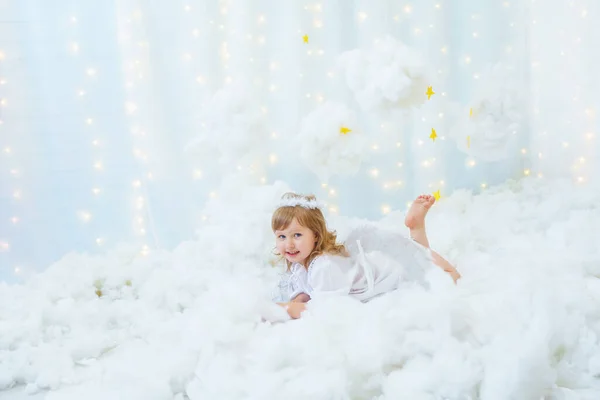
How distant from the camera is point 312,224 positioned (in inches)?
56.0

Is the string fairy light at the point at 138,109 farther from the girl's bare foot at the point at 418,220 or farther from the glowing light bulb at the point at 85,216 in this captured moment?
the girl's bare foot at the point at 418,220

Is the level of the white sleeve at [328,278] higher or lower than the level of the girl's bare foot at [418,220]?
lower

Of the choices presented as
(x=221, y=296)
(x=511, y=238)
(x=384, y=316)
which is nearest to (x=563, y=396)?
(x=384, y=316)

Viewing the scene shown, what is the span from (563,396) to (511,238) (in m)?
0.89

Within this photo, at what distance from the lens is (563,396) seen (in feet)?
2.85

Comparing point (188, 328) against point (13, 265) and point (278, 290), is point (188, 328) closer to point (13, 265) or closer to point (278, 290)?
point (278, 290)

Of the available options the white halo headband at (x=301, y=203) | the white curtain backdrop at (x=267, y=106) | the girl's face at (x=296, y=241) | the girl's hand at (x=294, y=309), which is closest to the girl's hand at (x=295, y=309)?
the girl's hand at (x=294, y=309)

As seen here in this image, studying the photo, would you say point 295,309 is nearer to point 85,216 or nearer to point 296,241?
point 296,241

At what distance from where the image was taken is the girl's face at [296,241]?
4.62ft

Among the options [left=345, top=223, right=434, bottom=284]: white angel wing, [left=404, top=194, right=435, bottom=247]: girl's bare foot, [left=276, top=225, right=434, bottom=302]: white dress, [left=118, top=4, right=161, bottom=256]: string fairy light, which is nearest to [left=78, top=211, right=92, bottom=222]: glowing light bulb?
[left=118, top=4, right=161, bottom=256]: string fairy light

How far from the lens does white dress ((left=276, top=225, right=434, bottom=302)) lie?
135 centimetres

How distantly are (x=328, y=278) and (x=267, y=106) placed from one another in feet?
3.34

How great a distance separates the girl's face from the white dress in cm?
3

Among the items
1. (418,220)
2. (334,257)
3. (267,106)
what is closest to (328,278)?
(334,257)
